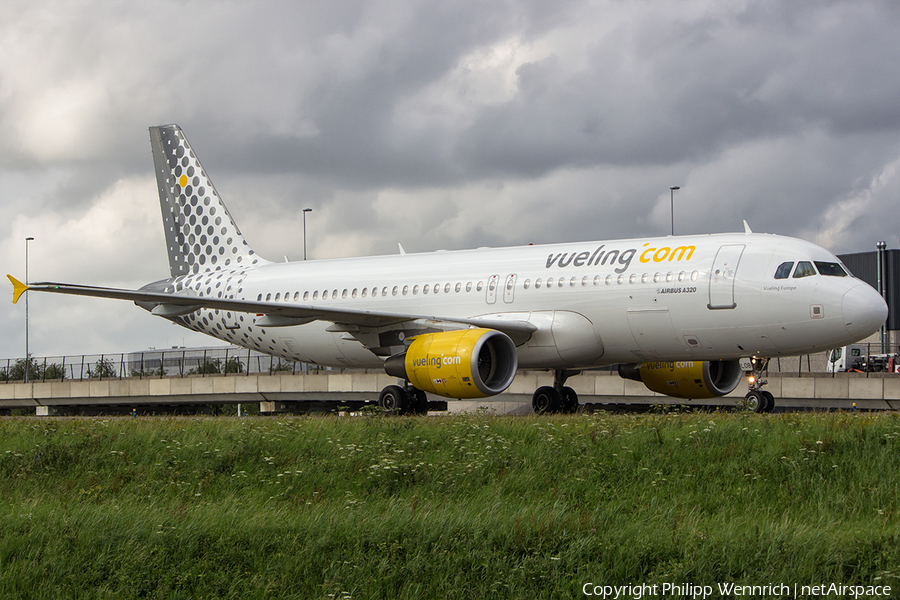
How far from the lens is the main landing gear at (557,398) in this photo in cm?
2428

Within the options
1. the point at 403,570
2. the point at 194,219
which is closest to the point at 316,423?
the point at 403,570

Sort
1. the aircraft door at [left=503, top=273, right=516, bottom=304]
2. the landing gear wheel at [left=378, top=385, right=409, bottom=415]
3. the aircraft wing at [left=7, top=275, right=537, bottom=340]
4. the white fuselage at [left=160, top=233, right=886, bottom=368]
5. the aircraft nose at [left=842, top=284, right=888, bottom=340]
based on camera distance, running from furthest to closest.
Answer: the landing gear wheel at [left=378, top=385, right=409, bottom=415]
the aircraft door at [left=503, top=273, right=516, bottom=304]
the aircraft wing at [left=7, top=275, right=537, bottom=340]
the white fuselage at [left=160, top=233, right=886, bottom=368]
the aircraft nose at [left=842, top=284, right=888, bottom=340]

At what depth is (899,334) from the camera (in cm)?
7194

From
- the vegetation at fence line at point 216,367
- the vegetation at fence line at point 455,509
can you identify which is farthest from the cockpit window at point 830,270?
the vegetation at fence line at point 216,367

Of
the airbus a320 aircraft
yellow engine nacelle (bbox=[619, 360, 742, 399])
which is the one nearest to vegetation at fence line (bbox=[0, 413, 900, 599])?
the airbus a320 aircraft

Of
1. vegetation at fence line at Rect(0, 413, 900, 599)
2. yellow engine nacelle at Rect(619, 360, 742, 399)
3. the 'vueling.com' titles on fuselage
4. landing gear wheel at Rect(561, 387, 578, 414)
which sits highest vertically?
the 'vueling.com' titles on fuselage

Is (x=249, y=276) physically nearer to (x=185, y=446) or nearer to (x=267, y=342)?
(x=267, y=342)

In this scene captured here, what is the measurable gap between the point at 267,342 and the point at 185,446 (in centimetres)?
1320

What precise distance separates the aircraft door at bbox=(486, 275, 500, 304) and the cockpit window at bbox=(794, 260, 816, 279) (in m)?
6.73

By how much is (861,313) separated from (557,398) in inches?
316

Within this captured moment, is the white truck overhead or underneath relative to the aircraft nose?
underneath

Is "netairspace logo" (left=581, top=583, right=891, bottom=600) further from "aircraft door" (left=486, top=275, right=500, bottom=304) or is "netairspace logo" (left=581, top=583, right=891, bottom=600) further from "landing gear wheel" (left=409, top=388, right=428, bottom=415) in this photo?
"landing gear wheel" (left=409, top=388, right=428, bottom=415)

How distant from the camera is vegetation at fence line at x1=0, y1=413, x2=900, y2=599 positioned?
988 cm

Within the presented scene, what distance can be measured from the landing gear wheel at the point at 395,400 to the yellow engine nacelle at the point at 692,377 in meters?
5.76
